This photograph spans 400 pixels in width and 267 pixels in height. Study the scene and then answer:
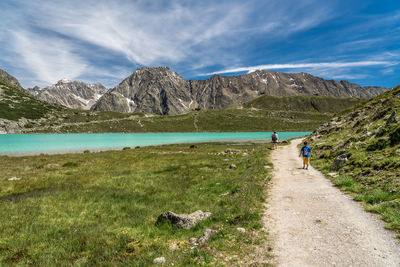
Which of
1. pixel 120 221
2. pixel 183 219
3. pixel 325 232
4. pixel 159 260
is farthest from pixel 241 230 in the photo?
pixel 120 221

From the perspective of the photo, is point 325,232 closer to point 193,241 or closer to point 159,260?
point 193,241

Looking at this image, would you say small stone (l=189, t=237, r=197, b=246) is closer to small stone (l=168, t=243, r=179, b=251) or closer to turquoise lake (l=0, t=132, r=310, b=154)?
small stone (l=168, t=243, r=179, b=251)

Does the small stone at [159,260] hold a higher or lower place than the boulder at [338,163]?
lower

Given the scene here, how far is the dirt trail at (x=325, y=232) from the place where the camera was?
22.2 ft

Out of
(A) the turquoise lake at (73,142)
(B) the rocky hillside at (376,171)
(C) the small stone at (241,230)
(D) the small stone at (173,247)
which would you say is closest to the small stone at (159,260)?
(D) the small stone at (173,247)

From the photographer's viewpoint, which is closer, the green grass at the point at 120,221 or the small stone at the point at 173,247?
the green grass at the point at 120,221

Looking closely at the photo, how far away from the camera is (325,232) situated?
28.0ft

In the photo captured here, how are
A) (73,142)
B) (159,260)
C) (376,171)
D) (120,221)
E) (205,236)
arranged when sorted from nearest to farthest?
1. (159,260)
2. (205,236)
3. (120,221)
4. (376,171)
5. (73,142)

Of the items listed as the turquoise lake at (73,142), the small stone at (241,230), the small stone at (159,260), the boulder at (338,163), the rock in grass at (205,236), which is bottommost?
the turquoise lake at (73,142)

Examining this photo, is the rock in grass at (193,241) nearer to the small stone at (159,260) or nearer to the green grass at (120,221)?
the green grass at (120,221)

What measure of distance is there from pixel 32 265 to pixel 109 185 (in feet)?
39.3

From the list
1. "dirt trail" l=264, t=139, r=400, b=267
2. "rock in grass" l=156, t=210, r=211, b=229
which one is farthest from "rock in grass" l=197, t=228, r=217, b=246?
"dirt trail" l=264, t=139, r=400, b=267

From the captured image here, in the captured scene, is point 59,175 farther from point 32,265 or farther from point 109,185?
point 32,265

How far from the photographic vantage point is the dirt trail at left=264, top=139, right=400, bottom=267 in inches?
266
